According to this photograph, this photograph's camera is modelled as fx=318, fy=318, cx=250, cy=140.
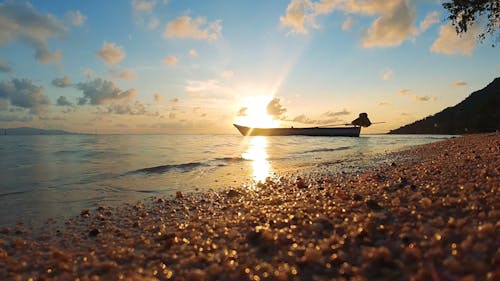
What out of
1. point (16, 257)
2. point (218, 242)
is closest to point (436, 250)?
point (218, 242)

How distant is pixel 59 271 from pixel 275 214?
3.78 metres

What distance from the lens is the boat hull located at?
131 meters

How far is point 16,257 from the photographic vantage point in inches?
206

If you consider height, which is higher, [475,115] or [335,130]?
[475,115]

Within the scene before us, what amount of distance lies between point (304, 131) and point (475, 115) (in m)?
75.6

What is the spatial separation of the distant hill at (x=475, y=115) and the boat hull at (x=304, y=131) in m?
43.5

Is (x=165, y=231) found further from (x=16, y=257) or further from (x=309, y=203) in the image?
(x=309, y=203)

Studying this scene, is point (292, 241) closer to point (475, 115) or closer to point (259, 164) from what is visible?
point (259, 164)

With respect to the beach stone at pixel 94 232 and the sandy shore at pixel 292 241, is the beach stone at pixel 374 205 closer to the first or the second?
the sandy shore at pixel 292 241

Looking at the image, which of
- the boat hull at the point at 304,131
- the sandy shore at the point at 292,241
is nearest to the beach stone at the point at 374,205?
the sandy shore at the point at 292,241

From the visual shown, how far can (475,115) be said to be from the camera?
140 meters

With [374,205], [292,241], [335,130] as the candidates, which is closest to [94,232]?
[292,241]

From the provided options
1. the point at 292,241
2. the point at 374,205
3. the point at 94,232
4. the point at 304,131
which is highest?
the point at 304,131

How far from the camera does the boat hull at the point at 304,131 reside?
131200 mm
